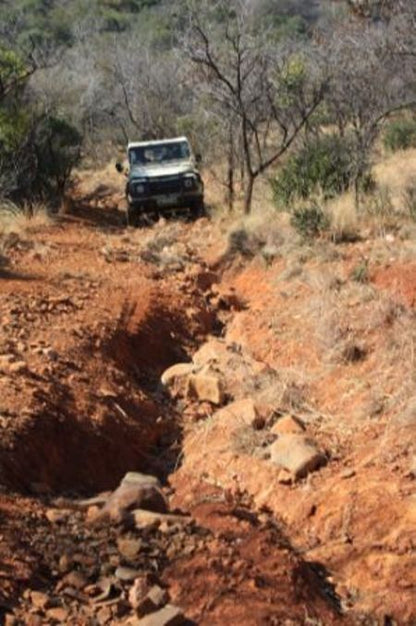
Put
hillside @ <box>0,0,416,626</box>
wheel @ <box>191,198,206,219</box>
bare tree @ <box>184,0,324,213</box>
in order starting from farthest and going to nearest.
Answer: wheel @ <box>191,198,206,219</box>
bare tree @ <box>184,0,324,213</box>
hillside @ <box>0,0,416,626</box>

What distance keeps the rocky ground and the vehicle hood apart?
4885 mm

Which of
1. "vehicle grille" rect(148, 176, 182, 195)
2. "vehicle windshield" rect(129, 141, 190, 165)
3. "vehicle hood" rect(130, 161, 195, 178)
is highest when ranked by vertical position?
"vehicle windshield" rect(129, 141, 190, 165)

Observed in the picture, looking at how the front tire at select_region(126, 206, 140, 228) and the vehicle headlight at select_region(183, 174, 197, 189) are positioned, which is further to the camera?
the front tire at select_region(126, 206, 140, 228)

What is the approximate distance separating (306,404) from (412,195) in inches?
241

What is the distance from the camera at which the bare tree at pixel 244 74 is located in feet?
45.5

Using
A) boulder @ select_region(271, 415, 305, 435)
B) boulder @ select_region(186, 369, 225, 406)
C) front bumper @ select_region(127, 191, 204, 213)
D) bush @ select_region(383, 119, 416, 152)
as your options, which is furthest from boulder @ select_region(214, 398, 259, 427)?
bush @ select_region(383, 119, 416, 152)

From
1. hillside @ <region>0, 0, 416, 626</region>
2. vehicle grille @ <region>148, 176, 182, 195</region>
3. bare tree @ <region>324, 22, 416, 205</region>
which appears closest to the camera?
hillside @ <region>0, 0, 416, 626</region>

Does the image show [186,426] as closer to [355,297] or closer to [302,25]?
[355,297]

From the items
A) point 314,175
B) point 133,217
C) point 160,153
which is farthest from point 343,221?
point 160,153

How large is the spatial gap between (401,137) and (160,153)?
960 cm

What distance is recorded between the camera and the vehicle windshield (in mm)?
16156

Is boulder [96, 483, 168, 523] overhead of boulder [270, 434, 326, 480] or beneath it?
overhead

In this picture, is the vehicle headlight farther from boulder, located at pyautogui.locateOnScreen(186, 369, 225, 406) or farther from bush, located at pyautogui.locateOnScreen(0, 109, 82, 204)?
boulder, located at pyautogui.locateOnScreen(186, 369, 225, 406)

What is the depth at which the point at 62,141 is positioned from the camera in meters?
18.6
